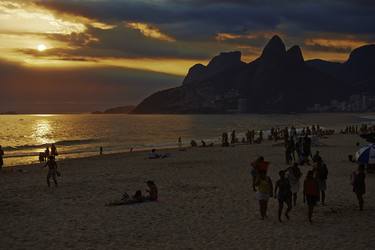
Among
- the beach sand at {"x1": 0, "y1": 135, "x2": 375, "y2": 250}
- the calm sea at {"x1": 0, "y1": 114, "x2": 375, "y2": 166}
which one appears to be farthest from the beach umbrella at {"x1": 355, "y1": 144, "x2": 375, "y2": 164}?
the calm sea at {"x1": 0, "y1": 114, "x2": 375, "y2": 166}

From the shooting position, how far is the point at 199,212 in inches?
546

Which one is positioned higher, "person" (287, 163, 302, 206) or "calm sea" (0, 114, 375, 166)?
"person" (287, 163, 302, 206)

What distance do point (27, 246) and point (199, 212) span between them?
17.5ft

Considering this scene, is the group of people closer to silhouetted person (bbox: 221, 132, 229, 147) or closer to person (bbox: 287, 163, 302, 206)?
person (bbox: 287, 163, 302, 206)

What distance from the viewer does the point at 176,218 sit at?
519 inches

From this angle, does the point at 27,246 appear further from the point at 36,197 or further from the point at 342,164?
the point at 342,164

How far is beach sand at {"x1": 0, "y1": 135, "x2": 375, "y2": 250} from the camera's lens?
10695 mm

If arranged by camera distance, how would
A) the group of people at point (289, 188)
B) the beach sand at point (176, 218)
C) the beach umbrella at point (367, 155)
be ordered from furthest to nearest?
the beach umbrella at point (367, 155) < the group of people at point (289, 188) < the beach sand at point (176, 218)

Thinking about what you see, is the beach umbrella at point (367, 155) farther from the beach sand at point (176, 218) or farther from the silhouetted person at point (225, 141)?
the silhouetted person at point (225, 141)

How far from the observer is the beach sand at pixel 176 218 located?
10.7m

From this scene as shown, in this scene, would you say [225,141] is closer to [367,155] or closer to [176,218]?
[367,155]

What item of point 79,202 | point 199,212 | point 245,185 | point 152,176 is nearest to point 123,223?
point 199,212

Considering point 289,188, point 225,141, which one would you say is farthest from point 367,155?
point 225,141

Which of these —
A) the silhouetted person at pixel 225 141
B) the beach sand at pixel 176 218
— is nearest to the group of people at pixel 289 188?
the beach sand at pixel 176 218
